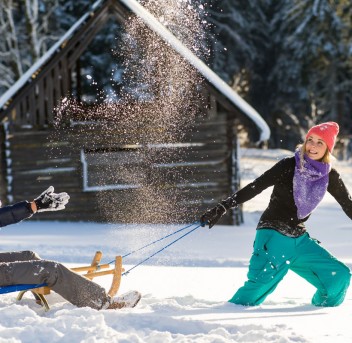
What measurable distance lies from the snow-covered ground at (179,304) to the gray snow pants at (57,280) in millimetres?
146

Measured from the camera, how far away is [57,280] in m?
5.38

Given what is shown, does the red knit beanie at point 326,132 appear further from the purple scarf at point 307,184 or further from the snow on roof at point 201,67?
the snow on roof at point 201,67

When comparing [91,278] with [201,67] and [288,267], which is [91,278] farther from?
[201,67]

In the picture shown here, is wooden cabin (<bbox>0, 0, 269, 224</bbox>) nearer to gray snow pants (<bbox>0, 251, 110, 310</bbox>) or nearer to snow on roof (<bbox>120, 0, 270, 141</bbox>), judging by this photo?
snow on roof (<bbox>120, 0, 270, 141</bbox>)

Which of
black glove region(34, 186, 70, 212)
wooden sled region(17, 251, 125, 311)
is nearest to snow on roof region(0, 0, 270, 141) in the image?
wooden sled region(17, 251, 125, 311)

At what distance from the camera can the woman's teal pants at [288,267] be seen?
5773 millimetres

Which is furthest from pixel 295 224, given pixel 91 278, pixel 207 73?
pixel 207 73

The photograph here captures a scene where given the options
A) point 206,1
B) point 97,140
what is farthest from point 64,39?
point 206,1

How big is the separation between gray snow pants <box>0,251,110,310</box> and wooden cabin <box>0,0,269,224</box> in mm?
8152

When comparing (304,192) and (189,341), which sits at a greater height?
(304,192)

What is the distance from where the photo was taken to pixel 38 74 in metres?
13.9

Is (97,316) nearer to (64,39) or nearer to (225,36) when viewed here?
(64,39)

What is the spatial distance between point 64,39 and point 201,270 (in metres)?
6.89

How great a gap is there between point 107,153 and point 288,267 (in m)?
8.84
